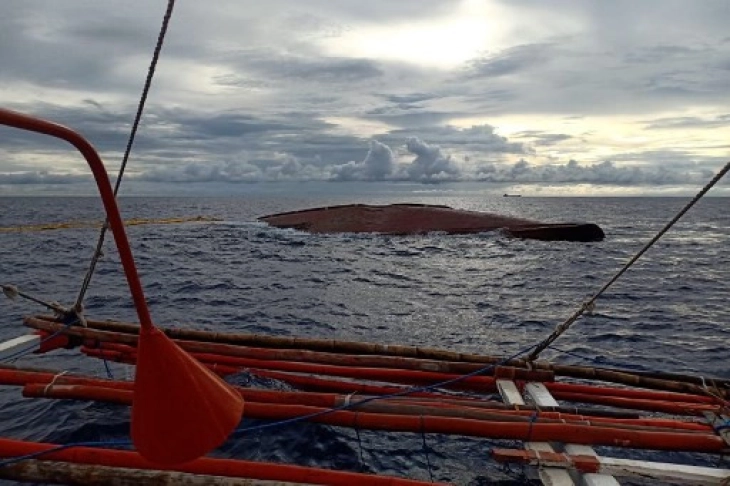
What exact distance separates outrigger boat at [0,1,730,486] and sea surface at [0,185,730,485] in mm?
1035

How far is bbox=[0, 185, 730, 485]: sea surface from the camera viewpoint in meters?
8.13

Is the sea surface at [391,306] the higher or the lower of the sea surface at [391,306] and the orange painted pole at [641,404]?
the lower

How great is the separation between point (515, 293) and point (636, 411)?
17079 millimetres

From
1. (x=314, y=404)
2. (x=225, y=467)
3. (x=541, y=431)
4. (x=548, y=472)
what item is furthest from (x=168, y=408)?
(x=541, y=431)

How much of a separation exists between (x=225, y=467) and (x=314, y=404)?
1.73 meters

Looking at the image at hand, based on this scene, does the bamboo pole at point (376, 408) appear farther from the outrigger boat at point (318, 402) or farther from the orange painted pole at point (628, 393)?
the orange painted pole at point (628, 393)

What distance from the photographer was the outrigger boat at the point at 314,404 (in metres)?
3.31

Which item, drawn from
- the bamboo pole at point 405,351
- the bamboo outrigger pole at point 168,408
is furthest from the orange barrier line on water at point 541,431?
the bamboo outrigger pole at point 168,408

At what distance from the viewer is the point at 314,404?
6359 mm

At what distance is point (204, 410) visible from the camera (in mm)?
3373

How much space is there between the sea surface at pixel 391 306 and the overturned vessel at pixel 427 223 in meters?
2.48

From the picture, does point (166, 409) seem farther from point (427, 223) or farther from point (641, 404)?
point (427, 223)

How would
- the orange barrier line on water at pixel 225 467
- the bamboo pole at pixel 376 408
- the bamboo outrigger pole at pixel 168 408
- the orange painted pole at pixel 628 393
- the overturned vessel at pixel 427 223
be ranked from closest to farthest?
the bamboo outrigger pole at pixel 168 408 < the orange barrier line on water at pixel 225 467 < the bamboo pole at pixel 376 408 < the orange painted pole at pixel 628 393 < the overturned vessel at pixel 427 223

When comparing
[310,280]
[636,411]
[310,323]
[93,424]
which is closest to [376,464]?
[636,411]
